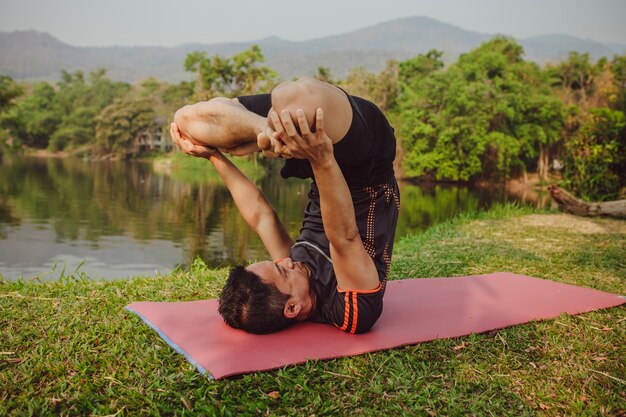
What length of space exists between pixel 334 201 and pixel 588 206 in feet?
25.4

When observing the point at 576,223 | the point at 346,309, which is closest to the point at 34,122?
the point at 576,223

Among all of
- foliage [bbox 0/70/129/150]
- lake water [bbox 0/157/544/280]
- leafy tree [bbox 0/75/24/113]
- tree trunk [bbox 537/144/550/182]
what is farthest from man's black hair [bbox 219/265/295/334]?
foliage [bbox 0/70/129/150]

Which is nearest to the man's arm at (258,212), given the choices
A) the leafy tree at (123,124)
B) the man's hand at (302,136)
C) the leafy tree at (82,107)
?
the man's hand at (302,136)

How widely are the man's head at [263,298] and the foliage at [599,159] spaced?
9.80 metres

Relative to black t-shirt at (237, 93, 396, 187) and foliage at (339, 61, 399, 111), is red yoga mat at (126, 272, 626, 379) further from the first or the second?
foliage at (339, 61, 399, 111)

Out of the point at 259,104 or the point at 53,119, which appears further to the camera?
the point at 53,119

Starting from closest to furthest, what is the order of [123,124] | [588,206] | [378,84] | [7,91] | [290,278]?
1. [290,278]
2. [588,206]
3. [378,84]
4. [7,91]
5. [123,124]

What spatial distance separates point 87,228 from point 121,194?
747cm

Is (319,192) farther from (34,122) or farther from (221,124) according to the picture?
(34,122)

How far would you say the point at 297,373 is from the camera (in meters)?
2.29

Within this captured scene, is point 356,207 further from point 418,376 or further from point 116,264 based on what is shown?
point 116,264

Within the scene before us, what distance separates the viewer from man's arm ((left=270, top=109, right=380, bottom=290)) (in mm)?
2088

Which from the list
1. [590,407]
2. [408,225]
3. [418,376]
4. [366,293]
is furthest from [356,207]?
[408,225]

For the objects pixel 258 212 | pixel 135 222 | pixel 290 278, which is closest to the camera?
pixel 290 278
